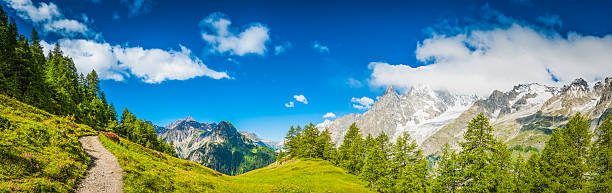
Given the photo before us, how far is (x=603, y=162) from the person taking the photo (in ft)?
112

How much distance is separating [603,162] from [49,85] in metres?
111

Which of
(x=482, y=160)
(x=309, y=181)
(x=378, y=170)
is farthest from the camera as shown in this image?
(x=309, y=181)

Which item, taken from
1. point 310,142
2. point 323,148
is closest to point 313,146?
point 310,142

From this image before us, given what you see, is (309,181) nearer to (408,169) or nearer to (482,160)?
(408,169)

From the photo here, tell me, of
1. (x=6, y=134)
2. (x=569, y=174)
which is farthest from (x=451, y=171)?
(x=6, y=134)

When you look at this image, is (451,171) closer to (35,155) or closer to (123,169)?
(123,169)

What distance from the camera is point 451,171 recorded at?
3425 centimetres

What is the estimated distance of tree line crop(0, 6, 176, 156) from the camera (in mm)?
52969

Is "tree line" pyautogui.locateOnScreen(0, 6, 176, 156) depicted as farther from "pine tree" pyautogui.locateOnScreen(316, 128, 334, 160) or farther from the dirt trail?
"pine tree" pyautogui.locateOnScreen(316, 128, 334, 160)

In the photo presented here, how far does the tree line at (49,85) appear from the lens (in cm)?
5297

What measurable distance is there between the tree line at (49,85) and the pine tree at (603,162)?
89749mm

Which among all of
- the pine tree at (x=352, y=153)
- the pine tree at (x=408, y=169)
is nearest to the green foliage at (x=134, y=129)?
the pine tree at (x=352, y=153)

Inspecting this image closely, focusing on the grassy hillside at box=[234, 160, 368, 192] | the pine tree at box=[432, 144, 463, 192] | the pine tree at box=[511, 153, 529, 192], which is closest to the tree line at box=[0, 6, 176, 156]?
the grassy hillside at box=[234, 160, 368, 192]

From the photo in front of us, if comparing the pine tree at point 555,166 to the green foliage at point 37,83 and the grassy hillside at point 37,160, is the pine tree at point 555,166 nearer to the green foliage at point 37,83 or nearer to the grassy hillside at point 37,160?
the grassy hillside at point 37,160
